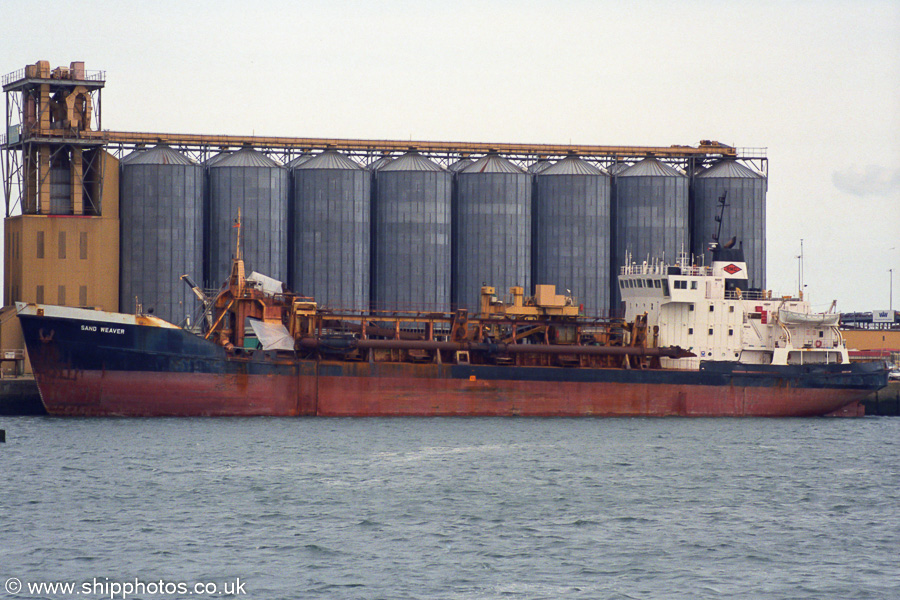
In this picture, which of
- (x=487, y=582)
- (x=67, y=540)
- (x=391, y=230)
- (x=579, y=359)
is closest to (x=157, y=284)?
(x=391, y=230)

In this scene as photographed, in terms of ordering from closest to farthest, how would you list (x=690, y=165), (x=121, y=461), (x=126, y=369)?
(x=121, y=461)
(x=126, y=369)
(x=690, y=165)

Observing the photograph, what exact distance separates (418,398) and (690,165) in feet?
105

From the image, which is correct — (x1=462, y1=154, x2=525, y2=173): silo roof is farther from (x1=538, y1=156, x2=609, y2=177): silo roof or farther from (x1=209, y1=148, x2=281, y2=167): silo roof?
(x1=209, y1=148, x2=281, y2=167): silo roof

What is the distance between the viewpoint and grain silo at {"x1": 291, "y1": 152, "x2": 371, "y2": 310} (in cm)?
6869

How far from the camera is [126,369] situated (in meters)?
49.1

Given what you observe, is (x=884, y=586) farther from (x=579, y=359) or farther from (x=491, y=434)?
(x=579, y=359)

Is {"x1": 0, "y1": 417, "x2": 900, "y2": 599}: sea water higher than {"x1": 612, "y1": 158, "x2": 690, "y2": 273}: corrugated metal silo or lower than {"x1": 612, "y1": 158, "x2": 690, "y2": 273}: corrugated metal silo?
lower

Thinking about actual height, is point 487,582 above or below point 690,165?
below

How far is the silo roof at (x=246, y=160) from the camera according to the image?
68.8 meters

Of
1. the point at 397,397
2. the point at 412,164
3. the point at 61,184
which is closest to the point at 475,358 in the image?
the point at 397,397

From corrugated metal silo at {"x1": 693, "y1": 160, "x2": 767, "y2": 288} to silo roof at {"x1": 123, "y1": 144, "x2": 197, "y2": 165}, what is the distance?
3331cm

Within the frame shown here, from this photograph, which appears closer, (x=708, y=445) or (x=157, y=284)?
(x=708, y=445)

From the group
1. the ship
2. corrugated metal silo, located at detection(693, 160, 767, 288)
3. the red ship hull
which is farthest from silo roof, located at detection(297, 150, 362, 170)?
corrugated metal silo, located at detection(693, 160, 767, 288)

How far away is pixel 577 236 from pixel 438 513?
142 feet
